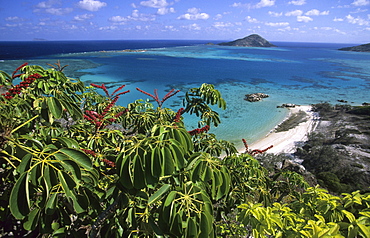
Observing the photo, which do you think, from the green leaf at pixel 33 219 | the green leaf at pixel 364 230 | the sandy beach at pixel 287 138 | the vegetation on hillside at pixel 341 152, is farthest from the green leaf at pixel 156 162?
the sandy beach at pixel 287 138

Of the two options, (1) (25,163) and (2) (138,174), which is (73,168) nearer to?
(1) (25,163)

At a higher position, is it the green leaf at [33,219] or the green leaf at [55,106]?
the green leaf at [55,106]

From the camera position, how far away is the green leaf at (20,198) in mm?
1321

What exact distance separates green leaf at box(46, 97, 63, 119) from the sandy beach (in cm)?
1660

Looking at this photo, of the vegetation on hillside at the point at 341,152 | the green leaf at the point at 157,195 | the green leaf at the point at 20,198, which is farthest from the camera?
the vegetation on hillside at the point at 341,152

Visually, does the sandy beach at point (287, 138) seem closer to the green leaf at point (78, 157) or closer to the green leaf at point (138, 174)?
the green leaf at point (138, 174)

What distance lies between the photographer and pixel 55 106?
2.05 meters

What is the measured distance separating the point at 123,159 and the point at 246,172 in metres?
2.32

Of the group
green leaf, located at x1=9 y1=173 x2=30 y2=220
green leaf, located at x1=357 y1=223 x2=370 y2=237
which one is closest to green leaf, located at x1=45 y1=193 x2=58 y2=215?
green leaf, located at x1=9 y1=173 x2=30 y2=220

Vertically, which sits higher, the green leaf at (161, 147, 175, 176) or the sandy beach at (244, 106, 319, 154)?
the green leaf at (161, 147, 175, 176)

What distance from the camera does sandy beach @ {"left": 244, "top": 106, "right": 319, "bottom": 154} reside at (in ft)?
58.1

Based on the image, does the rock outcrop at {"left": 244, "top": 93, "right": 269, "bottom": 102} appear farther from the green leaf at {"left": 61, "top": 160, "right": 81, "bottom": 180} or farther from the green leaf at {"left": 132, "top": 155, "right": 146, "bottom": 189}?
the green leaf at {"left": 61, "top": 160, "right": 81, "bottom": 180}

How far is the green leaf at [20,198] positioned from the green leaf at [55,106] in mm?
805

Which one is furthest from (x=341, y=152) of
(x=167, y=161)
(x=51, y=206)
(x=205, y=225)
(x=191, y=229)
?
(x=51, y=206)
